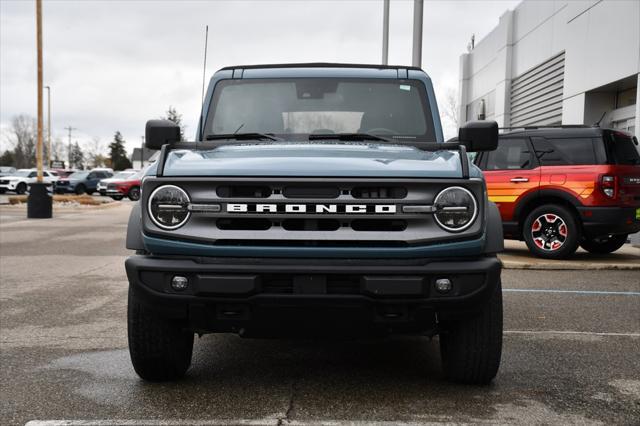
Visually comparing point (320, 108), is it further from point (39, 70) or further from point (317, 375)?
point (39, 70)

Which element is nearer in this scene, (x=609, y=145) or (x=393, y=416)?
(x=393, y=416)

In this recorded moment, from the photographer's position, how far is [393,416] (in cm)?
358

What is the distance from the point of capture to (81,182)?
42.9 m

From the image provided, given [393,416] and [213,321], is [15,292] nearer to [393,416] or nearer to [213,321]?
[213,321]

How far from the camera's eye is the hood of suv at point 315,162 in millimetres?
3641

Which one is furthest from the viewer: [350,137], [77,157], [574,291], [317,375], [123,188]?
[77,157]

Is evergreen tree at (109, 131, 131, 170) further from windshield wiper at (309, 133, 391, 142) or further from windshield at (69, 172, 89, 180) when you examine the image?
windshield wiper at (309, 133, 391, 142)

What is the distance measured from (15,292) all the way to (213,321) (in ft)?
15.6

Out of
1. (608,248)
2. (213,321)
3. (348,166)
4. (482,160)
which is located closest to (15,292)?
(213,321)

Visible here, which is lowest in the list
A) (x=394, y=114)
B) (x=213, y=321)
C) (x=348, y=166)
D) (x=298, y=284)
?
(x=213, y=321)

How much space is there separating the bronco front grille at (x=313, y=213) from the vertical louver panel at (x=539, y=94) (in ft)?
57.2

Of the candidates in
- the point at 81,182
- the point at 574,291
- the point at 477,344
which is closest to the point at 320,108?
the point at 477,344

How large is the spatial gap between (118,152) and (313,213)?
137275 mm

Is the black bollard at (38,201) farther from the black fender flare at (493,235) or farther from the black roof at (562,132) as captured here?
the black fender flare at (493,235)
